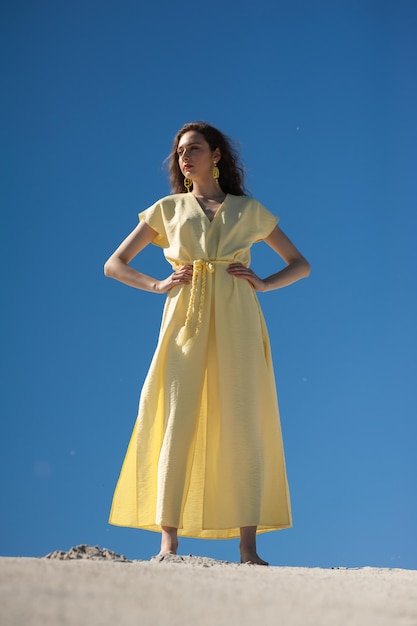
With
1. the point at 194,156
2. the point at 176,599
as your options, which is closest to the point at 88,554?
the point at 176,599

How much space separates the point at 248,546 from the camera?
3297mm

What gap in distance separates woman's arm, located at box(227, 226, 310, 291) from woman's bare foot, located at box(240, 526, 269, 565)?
1.01m

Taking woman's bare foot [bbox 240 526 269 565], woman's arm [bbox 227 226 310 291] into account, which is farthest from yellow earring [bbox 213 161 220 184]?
woman's bare foot [bbox 240 526 269 565]

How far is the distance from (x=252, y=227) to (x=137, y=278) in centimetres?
53

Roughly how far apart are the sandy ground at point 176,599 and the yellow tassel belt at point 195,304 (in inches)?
61.2

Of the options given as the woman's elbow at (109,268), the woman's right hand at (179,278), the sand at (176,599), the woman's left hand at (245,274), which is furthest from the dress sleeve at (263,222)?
the sand at (176,599)

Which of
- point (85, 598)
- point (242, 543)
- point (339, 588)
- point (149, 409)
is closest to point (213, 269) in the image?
point (149, 409)

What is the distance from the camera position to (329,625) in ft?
5.19

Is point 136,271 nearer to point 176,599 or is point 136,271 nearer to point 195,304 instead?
point 195,304

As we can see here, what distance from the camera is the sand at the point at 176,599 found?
1549 mm

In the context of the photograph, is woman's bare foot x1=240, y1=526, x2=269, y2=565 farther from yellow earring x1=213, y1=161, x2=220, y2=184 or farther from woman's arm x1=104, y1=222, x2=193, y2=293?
yellow earring x1=213, y1=161, x2=220, y2=184

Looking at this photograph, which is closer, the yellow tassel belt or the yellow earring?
the yellow tassel belt

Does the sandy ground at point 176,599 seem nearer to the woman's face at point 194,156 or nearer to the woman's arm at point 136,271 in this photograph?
the woman's arm at point 136,271

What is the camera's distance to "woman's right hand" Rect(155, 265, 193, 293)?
3.64m
